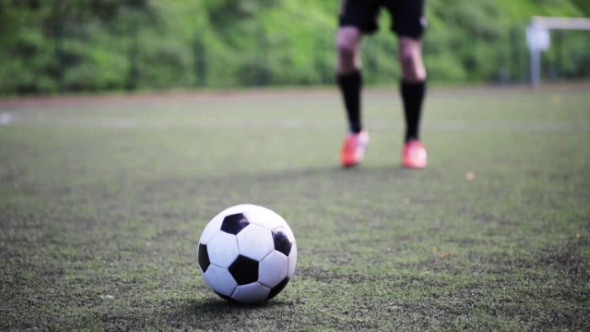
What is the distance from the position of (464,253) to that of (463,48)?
70.1 feet

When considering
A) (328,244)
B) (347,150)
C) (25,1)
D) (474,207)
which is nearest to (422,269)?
(328,244)

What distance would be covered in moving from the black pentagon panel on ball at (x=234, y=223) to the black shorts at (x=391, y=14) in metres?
2.82

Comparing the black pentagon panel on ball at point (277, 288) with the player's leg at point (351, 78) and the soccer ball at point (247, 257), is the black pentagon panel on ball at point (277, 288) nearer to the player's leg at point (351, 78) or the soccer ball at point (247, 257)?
the soccer ball at point (247, 257)

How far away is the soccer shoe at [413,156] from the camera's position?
15.4 ft

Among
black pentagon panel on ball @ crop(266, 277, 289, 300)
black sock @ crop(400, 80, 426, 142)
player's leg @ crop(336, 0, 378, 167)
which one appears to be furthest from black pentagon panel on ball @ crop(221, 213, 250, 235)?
black sock @ crop(400, 80, 426, 142)

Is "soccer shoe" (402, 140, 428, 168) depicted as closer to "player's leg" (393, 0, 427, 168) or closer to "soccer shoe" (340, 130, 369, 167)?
"player's leg" (393, 0, 427, 168)

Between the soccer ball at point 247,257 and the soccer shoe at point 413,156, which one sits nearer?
the soccer ball at point 247,257

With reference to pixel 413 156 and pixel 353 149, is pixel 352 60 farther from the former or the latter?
pixel 413 156

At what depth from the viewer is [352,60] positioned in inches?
186

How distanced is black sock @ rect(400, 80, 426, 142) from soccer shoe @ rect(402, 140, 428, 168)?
0.06 meters

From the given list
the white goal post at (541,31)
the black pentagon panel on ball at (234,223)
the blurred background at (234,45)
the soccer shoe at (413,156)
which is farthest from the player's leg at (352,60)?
the white goal post at (541,31)

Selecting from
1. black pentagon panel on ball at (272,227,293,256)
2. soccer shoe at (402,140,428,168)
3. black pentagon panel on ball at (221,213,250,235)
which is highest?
black pentagon panel on ball at (221,213,250,235)

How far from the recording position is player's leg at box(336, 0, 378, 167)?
4562 millimetres

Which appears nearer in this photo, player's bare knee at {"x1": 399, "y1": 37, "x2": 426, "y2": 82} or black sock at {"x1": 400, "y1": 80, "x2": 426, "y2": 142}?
player's bare knee at {"x1": 399, "y1": 37, "x2": 426, "y2": 82}
